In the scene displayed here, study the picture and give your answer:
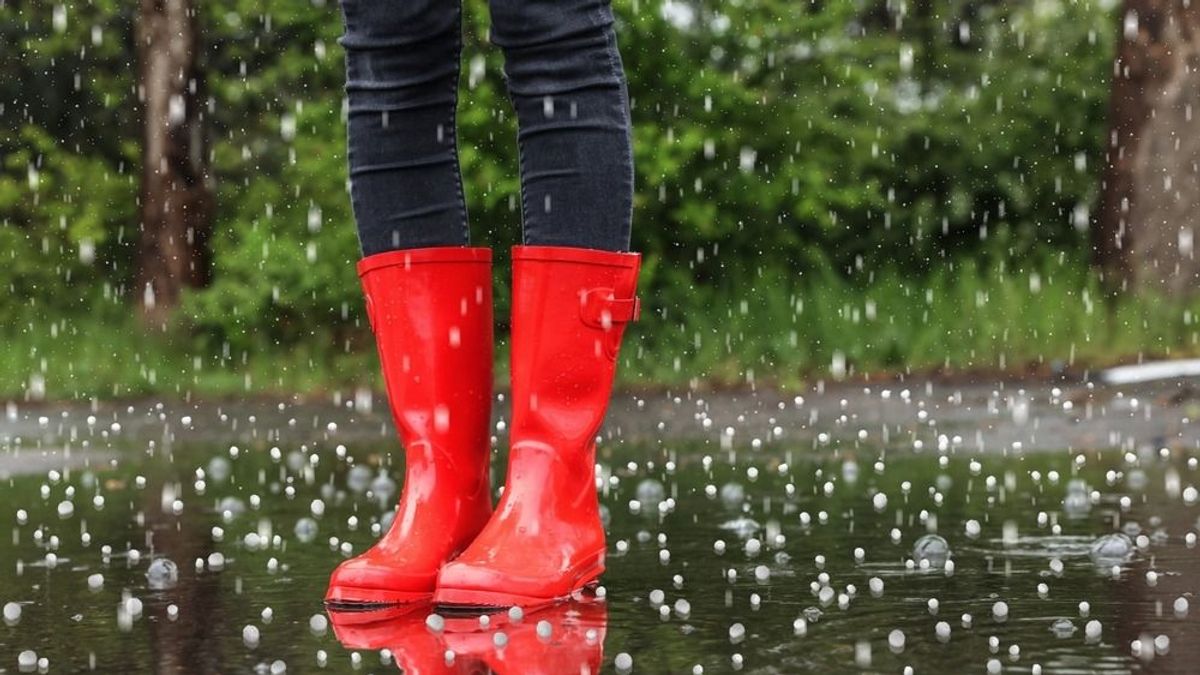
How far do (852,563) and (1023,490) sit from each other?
1.14m

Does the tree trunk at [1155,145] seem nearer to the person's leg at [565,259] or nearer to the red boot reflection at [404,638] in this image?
the person's leg at [565,259]

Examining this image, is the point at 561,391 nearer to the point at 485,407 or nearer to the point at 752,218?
the point at 485,407

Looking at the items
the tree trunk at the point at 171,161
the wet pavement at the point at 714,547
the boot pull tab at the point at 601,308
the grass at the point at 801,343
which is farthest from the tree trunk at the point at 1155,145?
the boot pull tab at the point at 601,308

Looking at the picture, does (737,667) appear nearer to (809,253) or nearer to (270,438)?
(270,438)

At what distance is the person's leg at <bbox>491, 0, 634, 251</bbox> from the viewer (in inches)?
113

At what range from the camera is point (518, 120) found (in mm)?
2969

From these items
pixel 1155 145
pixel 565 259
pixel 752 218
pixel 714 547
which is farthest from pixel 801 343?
pixel 565 259

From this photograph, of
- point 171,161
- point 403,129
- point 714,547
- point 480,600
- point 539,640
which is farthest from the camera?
point 171,161

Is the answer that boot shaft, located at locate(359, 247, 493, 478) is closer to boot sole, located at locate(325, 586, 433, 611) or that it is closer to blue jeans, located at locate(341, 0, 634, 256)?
blue jeans, located at locate(341, 0, 634, 256)

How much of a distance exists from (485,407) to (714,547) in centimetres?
47

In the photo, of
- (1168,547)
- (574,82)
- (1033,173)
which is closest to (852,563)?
(1168,547)

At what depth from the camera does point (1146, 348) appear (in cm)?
746

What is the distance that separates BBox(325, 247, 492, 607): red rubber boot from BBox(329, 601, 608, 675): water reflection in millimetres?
175

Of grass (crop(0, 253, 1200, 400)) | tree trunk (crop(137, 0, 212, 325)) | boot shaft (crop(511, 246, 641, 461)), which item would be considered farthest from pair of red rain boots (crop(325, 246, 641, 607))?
tree trunk (crop(137, 0, 212, 325))
